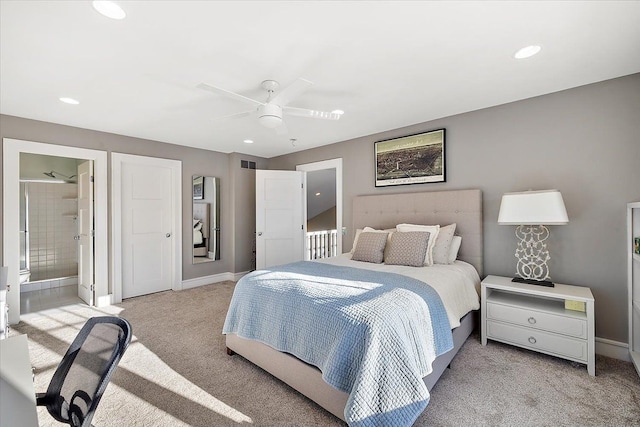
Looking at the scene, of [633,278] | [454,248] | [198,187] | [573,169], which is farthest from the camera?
[198,187]

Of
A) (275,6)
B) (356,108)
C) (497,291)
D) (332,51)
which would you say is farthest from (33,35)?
(497,291)

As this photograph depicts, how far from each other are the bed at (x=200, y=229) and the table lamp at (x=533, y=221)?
14.6ft

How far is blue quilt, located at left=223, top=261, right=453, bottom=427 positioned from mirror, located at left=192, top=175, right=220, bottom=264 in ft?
9.38

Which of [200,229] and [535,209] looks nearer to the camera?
[535,209]

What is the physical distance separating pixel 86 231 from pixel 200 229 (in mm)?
1560

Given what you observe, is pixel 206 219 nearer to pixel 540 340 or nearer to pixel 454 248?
pixel 454 248

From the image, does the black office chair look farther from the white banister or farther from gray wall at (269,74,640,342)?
the white banister

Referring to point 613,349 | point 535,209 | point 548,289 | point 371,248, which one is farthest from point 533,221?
point 371,248

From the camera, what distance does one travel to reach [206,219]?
5051 mm

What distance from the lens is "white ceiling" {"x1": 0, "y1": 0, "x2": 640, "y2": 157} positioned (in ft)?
5.32

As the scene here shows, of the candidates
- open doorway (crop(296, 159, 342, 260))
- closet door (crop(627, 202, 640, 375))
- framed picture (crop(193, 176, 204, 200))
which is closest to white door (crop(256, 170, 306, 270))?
open doorway (crop(296, 159, 342, 260))

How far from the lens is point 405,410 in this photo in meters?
1.41

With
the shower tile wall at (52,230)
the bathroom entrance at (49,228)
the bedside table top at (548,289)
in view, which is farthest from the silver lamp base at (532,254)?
the shower tile wall at (52,230)

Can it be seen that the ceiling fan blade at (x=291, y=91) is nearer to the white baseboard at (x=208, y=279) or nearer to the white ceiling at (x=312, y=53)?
the white ceiling at (x=312, y=53)
